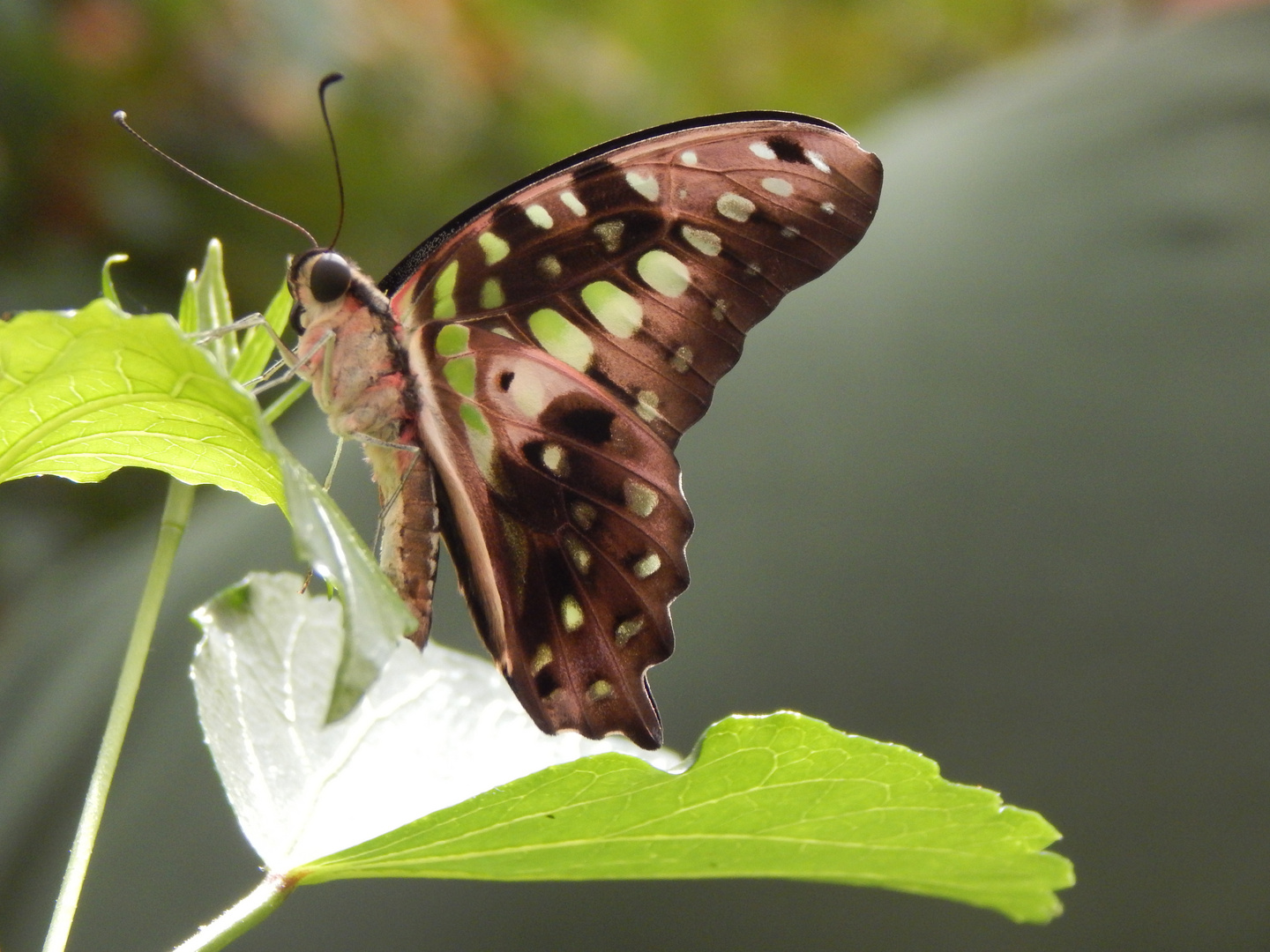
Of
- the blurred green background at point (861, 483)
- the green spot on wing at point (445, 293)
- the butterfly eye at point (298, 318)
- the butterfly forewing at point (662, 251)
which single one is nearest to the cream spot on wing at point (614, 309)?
the butterfly forewing at point (662, 251)

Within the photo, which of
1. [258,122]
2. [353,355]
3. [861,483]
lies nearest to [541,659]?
[353,355]

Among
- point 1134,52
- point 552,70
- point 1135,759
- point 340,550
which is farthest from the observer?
point 552,70

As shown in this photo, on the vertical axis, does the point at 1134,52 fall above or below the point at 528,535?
above

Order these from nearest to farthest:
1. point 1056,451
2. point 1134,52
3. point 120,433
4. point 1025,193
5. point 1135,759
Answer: point 120,433
point 1135,759
point 1056,451
point 1025,193
point 1134,52

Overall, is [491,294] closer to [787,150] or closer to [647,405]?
[647,405]

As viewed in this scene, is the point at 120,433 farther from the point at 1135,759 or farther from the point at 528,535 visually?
the point at 1135,759

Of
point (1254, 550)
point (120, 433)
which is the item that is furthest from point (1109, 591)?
point (120, 433)

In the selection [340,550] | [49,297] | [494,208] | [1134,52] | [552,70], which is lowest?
[340,550]

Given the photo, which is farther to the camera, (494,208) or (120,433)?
(494,208)
